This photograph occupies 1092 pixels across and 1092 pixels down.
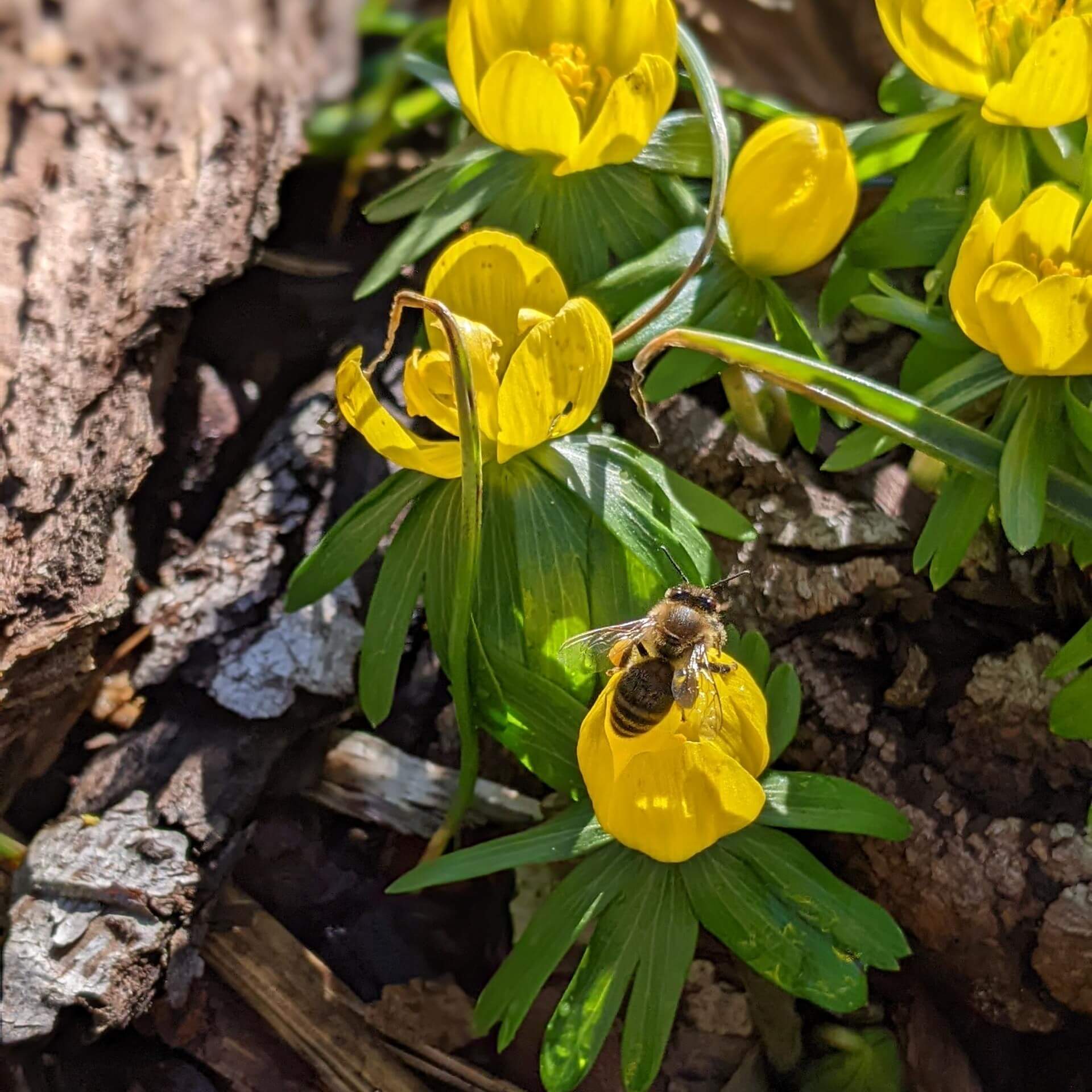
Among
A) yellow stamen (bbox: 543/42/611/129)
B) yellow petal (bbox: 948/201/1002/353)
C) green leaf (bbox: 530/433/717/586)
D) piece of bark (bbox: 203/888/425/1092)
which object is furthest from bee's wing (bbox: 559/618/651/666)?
yellow stamen (bbox: 543/42/611/129)

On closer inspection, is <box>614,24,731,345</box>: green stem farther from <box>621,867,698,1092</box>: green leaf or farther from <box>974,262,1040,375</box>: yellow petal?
<box>621,867,698,1092</box>: green leaf

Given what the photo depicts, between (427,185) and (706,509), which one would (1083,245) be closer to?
(706,509)

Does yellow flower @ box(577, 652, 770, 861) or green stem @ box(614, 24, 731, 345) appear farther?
green stem @ box(614, 24, 731, 345)

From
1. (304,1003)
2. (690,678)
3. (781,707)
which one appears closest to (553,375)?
(690,678)

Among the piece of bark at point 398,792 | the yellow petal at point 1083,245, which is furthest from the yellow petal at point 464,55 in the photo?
the piece of bark at point 398,792

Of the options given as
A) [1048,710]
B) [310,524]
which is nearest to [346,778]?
[310,524]

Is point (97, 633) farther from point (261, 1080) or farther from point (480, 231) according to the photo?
point (480, 231)

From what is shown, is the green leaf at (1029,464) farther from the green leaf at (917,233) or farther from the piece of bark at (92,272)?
the piece of bark at (92,272)
